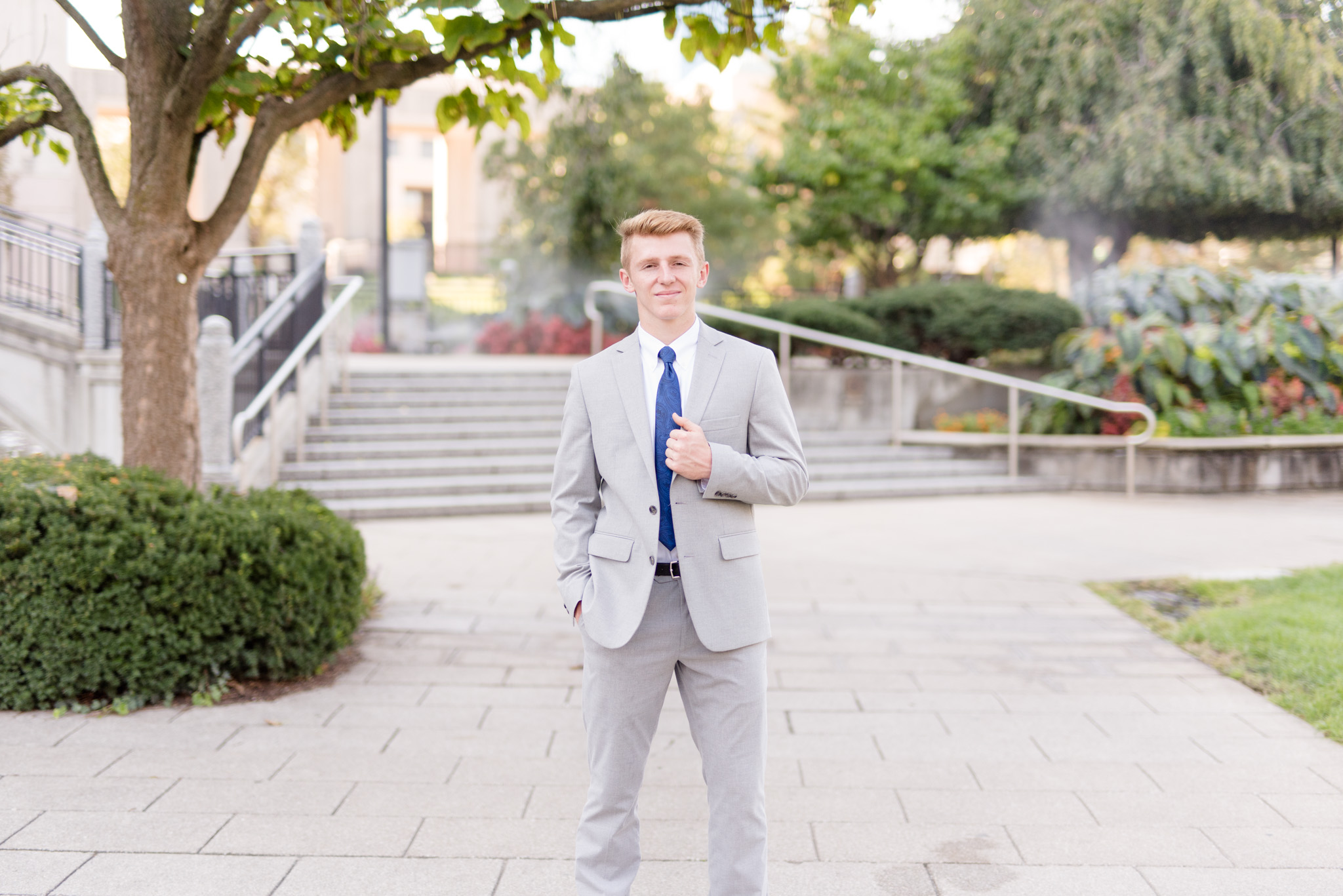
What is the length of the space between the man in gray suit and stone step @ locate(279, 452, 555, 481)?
7.24 meters

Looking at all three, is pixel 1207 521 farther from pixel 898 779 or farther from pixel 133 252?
pixel 133 252

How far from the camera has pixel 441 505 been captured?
9.66 metres

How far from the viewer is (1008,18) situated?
631 inches

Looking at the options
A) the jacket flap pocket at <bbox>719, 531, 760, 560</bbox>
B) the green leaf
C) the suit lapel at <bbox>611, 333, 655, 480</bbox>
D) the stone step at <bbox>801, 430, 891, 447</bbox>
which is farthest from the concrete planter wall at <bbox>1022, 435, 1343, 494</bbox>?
the suit lapel at <bbox>611, 333, 655, 480</bbox>

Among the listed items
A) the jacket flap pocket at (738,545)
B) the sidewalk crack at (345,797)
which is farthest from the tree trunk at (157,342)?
the jacket flap pocket at (738,545)

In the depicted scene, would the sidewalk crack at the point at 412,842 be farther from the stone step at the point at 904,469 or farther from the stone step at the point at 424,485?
the stone step at the point at 904,469

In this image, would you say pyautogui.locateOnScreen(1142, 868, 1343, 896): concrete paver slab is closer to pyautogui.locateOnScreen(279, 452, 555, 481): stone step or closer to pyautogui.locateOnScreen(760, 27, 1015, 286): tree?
pyautogui.locateOnScreen(279, 452, 555, 481): stone step

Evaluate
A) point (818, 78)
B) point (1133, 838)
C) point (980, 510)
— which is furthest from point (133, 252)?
point (818, 78)

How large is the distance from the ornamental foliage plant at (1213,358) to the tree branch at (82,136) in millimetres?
9538

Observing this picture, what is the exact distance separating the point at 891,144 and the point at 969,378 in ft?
17.6

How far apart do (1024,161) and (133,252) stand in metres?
14.8

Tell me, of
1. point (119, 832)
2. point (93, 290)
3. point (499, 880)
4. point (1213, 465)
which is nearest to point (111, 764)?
point (119, 832)

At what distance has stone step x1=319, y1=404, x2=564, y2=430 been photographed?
37.0 feet

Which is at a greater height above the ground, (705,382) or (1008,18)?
(1008,18)
